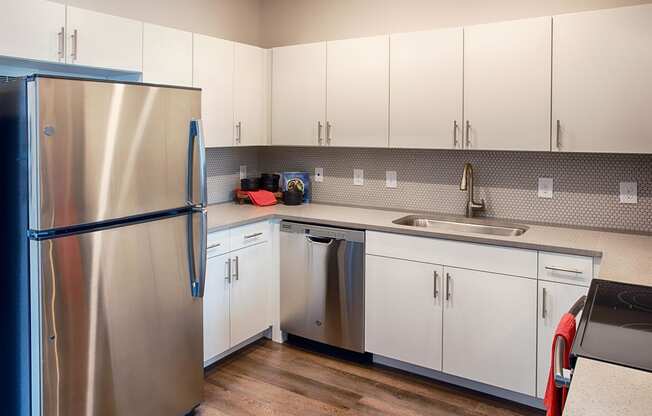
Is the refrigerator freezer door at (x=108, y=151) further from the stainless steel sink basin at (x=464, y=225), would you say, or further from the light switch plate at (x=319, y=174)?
the light switch plate at (x=319, y=174)

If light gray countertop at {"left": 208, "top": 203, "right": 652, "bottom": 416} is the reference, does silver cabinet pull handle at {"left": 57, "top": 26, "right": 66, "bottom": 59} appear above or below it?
above

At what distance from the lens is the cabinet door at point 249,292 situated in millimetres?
3209

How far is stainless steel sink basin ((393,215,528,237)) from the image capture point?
3070 millimetres

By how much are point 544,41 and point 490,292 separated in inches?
52.2

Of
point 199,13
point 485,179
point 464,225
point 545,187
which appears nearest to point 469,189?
point 485,179

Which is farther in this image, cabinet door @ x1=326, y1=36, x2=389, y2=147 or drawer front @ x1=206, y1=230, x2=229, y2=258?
A: cabinet door @ x1=326, y1=36, x2=389, y2=147

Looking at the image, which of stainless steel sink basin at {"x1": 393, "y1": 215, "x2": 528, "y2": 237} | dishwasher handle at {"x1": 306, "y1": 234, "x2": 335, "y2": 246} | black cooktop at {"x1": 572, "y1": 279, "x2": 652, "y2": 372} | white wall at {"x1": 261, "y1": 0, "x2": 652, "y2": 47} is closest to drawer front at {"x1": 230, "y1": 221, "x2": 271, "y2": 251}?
dishwasher handle at {"x1": 306, "y1": 234, "x2": 335, "y2": 246}

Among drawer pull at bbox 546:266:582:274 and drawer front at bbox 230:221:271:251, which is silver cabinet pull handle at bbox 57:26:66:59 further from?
drawer pull at bbox 546:266:582:274

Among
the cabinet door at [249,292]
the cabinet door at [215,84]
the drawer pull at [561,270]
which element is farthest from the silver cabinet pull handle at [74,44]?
the drawer pull at [561,270]

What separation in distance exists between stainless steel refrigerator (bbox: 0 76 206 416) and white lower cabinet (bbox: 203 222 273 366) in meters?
0.48

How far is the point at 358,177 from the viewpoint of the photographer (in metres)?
3.80

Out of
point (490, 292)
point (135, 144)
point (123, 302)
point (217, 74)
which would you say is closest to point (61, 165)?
point (135, 144)

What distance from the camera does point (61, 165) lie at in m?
1.92

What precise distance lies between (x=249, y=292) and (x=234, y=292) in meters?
0.15
